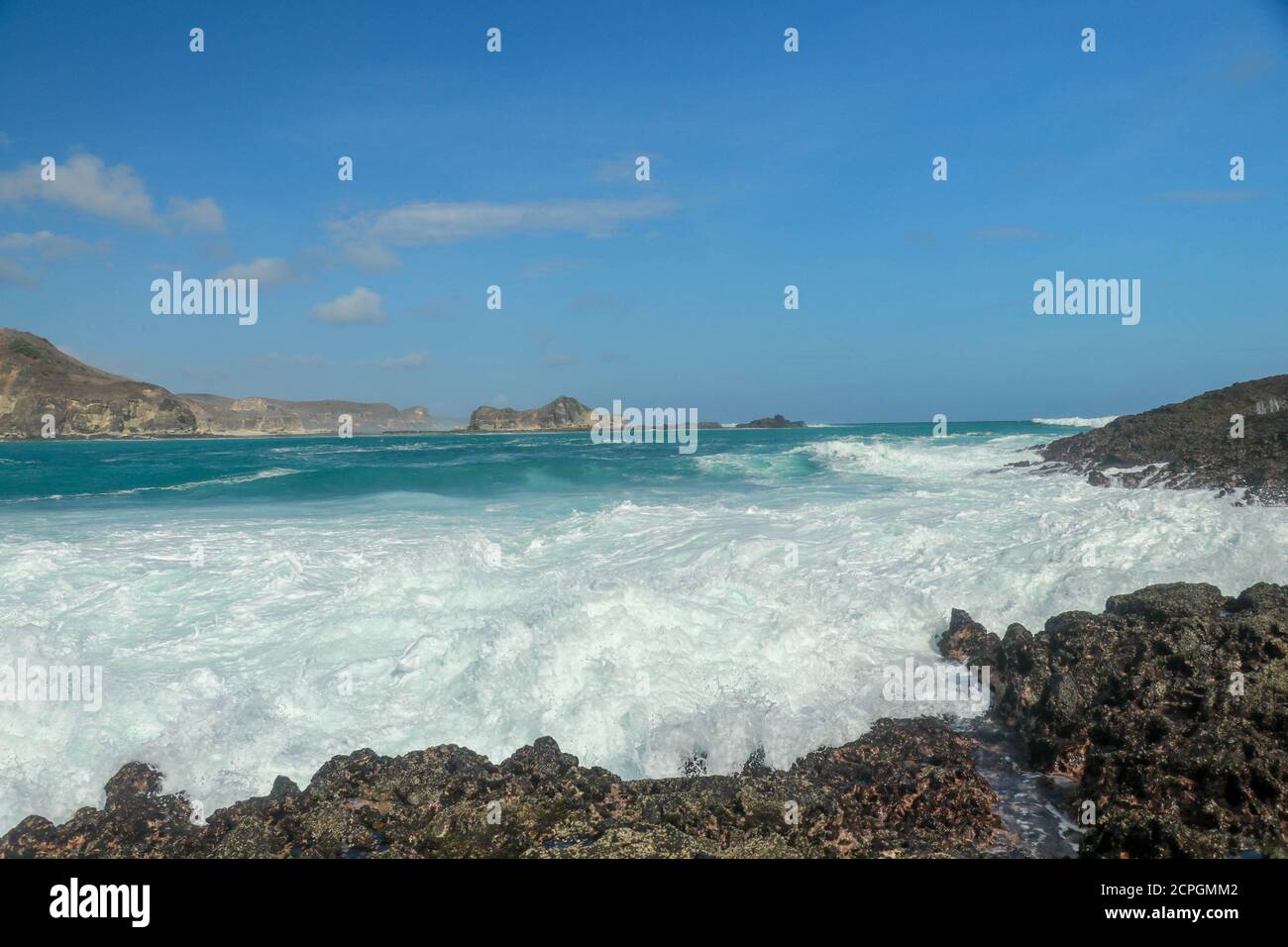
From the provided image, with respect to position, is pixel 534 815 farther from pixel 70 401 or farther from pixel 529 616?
pixel 70 401

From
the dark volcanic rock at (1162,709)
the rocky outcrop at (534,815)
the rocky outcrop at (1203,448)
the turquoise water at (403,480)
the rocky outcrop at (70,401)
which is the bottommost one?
the rocky outcrop at (534,815)

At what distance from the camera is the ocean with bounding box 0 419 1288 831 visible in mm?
6039

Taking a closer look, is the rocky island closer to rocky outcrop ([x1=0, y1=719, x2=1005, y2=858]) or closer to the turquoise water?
rocky outcrop ([x1=0, y1=719, x2=1005, y2=858])

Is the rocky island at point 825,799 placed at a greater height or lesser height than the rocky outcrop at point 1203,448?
lesser

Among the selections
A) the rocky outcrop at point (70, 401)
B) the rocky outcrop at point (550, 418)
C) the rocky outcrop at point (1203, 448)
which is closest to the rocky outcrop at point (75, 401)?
the rocky outcrop at point (70, 401)

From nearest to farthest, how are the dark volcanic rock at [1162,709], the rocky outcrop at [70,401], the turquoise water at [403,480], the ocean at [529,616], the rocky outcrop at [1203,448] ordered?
the dark volcanic rock at [1162,709]
the ocean at [529,616]
the rocky outcrop at [1203,448]
the turquoise water at [403,480]
the rocky outcrop at [70,401]

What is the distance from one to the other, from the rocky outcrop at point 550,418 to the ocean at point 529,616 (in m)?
108

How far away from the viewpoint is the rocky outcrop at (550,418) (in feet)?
410

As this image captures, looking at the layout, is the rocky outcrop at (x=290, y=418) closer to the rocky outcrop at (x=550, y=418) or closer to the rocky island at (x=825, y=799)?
the rocky outcrop at (x=550, y=418)

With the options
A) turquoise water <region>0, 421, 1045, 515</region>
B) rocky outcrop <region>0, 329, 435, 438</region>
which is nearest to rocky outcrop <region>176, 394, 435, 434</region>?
rocky outcrop <region>0, 329, 435, 438</region>

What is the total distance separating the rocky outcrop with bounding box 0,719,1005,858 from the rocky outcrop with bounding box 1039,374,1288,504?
40.2 ft
